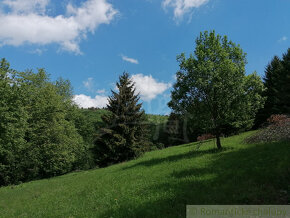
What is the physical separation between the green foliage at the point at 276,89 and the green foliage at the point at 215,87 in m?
18.7

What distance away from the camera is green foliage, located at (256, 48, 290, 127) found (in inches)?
1178

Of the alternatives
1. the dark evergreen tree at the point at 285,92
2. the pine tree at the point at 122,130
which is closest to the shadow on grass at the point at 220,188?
the pine tree at the point at 122,130

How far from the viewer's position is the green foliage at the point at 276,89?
2993cm

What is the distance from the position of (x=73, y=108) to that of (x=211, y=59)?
3393cm

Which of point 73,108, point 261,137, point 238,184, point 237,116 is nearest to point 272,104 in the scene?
point 261,137

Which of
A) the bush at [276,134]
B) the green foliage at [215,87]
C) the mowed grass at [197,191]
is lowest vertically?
the mowed grass at [197,191]

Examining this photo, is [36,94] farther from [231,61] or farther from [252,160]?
[252,160]

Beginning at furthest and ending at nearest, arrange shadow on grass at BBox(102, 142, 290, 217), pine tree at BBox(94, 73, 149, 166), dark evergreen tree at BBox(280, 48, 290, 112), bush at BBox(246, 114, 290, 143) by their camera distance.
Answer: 1. dark evergreen tree at BBox(280, 48, 290, 112)
2. pine tree at BBox(94, 73, 149, 166)
3. bush at BBox(246, 114, 290, 143)
4. shadow on grass at BBox(102, 142, 290, 217)

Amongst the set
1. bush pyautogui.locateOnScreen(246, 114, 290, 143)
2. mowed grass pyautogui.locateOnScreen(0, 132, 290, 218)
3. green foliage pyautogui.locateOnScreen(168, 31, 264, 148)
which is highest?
green foliage pyautogui.locateOnScreen(168, 31, 264, 148)

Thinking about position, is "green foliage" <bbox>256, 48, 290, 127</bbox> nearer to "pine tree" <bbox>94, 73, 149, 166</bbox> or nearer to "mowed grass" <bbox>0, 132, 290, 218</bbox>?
"pine tree" <bbox>94, 73, 149, 166</bbox>

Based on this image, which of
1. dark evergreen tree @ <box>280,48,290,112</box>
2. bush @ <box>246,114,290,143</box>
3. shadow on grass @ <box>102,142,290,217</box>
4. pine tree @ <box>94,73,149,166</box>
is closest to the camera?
shadow on grass @ <box>102,142,290,217</box>

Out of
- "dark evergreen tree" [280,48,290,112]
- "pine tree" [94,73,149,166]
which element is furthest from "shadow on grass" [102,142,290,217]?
"dark evergreen tree" [280,48,290,112]

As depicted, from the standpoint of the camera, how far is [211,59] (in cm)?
1527

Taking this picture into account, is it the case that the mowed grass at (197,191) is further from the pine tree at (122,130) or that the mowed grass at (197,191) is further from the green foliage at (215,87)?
the pine tree at (122,130)
